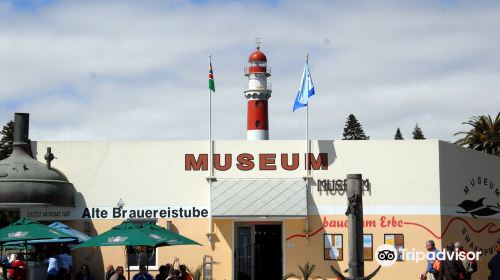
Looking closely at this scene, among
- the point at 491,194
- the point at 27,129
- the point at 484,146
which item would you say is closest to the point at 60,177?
the point at 27,129

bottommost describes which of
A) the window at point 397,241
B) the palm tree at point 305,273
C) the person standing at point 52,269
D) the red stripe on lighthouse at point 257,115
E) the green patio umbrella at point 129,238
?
the palm tree at point 305,273

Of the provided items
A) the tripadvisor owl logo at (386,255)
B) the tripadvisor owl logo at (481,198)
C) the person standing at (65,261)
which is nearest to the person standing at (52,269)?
the person standing at (65,261)

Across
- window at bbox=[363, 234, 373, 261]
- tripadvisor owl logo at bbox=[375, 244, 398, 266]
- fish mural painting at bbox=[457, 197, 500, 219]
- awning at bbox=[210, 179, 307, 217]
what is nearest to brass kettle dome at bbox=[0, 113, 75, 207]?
awning at bbox=[210, 179, 307, 217]

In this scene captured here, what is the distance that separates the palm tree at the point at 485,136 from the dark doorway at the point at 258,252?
2798cm

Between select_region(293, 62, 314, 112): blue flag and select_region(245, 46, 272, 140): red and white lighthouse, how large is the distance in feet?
48.1

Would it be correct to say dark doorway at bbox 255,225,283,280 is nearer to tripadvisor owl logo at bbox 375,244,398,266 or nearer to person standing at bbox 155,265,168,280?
tripadvisor owl logo at bbox 375,244,398,266

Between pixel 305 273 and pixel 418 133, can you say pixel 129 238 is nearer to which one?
pixel 305 273

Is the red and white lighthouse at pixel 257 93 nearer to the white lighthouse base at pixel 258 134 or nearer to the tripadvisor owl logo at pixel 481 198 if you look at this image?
the white lighthouse base at pixel 258 134

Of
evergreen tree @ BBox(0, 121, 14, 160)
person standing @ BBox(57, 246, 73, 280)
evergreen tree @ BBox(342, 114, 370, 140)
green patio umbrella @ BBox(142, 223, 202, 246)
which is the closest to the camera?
green patio umbrella @ BBox(142, 223, 202, 246)

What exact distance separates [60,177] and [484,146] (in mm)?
32141

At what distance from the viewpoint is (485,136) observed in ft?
174

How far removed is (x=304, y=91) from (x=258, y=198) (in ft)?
15.2

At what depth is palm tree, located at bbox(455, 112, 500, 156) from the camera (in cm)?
5312

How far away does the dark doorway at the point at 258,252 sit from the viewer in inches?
1109
